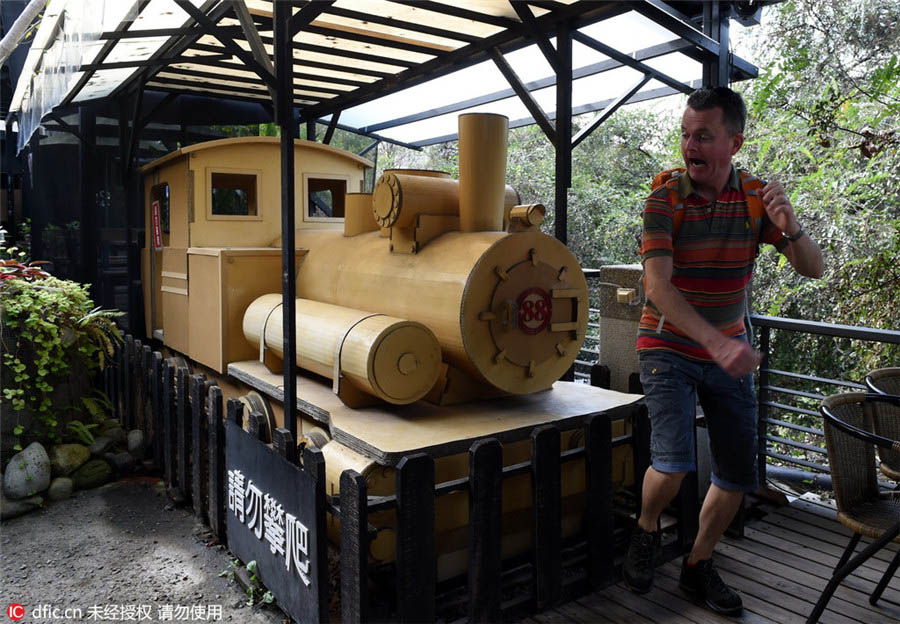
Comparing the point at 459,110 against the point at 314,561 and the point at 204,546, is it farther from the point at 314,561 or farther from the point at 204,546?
the point at 314,561

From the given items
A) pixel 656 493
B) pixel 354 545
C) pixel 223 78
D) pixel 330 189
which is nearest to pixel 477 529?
pixel 354 545

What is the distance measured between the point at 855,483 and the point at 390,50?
5.09m

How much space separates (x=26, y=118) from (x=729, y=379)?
665 centimetres

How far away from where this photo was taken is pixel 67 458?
5.10 meters

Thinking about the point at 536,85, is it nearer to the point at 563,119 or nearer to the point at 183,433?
the point at 563,119

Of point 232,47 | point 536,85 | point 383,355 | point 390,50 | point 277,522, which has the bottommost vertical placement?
point 277,522

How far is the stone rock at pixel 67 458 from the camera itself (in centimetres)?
505

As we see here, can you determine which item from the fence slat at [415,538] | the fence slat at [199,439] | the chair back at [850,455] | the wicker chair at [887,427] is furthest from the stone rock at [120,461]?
the wicker chair at [887,427]

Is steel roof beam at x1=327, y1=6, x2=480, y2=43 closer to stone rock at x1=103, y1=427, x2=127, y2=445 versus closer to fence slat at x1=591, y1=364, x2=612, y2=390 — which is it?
fence slat at x1=591, y1=364, x2=612, y2=390

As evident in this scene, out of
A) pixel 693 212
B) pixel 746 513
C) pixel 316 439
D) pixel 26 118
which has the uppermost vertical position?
pixel 26 118

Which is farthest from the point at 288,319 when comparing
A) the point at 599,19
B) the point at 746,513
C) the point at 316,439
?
the point at 599,19

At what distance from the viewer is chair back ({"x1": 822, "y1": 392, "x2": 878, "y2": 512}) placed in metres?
2.63

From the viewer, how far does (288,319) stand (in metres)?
3.31

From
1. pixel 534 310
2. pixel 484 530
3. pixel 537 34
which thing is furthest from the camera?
pixel 537 34
